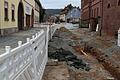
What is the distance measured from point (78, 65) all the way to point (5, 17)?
1209cm

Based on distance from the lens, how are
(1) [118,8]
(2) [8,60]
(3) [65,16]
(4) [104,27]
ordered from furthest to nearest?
(3) [65,16] < (4) [104,27] < (1) [118,8] < (2) [8,60]

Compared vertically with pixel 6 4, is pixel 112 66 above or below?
below

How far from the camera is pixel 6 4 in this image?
77.8ft

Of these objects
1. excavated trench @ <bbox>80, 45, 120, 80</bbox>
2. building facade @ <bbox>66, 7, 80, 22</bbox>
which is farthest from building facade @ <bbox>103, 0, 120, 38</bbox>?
building facade @ <bbox>66, 7, 80, 22</bbox>

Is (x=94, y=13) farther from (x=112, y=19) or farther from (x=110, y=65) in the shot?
(x=110, y=65)

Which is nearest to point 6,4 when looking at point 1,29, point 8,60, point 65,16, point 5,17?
point 5,17

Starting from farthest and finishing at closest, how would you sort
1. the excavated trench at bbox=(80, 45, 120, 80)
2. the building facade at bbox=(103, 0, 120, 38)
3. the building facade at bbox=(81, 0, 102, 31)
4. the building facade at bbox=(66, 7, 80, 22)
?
the building facade at bbox=(66, 7, 80, 22)
the building facade at bbox=(81, 0, 102, 31)
the building facade at bbox=(103, 0, 120, 38)
the excavated trench at bbox=(80, 45, 120, 80)

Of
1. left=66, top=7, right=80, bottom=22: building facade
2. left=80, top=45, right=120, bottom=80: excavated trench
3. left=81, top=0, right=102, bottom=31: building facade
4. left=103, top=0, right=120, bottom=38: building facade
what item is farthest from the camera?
left=66, top=7, right=80, bottom=22: building facade

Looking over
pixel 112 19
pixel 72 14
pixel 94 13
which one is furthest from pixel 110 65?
pixel 72 14

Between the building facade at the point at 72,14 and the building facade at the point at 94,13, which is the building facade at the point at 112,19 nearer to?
the building facade at the point at 94,13

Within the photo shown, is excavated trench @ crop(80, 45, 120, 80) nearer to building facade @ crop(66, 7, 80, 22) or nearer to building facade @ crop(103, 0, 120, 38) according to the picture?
building facade @ crop(103, 0, 120, 38)

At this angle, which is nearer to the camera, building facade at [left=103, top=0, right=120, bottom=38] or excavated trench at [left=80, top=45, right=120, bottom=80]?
excavated trench at [left=80, top=45, right=120, bottom=80]

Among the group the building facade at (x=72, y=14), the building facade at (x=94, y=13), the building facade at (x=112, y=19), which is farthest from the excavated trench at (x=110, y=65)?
the building facade at (x=72, y=14)

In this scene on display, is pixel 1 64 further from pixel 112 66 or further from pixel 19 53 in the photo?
pixel 112 66
